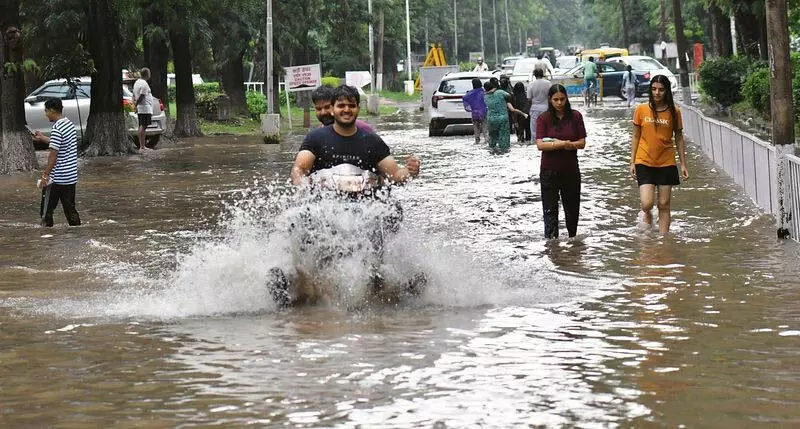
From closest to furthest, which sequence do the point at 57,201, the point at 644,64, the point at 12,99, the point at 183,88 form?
the point at 57,201
the point at 12,99
the point at 183,88
the point at 644,64

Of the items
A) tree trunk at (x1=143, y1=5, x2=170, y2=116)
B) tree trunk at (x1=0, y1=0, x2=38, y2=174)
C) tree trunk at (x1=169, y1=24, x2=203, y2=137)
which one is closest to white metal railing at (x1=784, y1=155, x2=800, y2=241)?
tree trunk at (x1=0, y1=0, x2=38, y2=174)

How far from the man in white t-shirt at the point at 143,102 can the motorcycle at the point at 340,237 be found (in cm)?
2156

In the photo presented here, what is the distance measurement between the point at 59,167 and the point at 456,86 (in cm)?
2093

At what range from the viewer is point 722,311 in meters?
9.92

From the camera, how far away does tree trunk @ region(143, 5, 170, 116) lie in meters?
35.9

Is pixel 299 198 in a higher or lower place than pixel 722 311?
higher

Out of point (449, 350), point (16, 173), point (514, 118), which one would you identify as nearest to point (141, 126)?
point (16, 173)

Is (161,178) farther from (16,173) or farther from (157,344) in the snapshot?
(157,344)

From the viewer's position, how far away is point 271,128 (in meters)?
35.5

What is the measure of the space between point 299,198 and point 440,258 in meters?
1.49

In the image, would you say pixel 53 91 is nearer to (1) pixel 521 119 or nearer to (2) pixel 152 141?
(2) pixel 152 141

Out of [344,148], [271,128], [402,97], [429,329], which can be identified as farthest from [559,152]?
[402,97]

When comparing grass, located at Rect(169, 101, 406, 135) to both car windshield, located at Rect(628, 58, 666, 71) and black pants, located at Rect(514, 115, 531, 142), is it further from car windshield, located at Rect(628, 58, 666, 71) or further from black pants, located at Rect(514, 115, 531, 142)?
black pants, located at Rect(514, 115, 531, 142)

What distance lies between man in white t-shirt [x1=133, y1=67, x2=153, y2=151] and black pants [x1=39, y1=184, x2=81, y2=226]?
1438 cm
